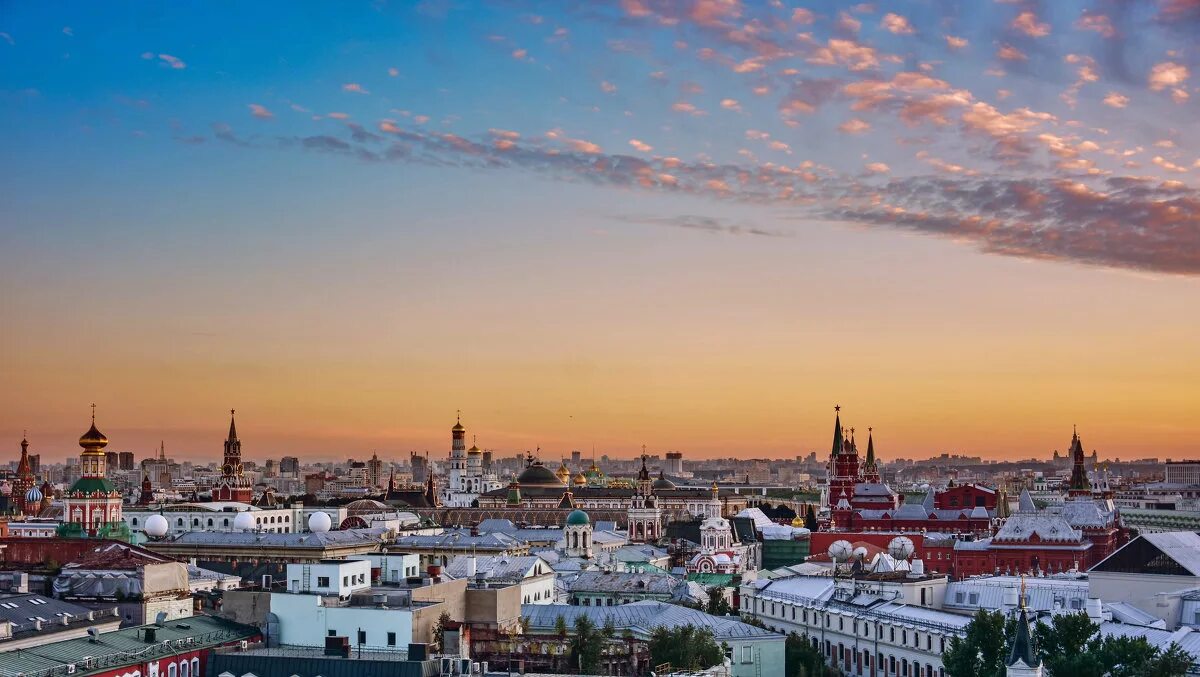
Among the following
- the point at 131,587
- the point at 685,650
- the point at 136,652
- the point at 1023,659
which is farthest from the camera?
the point at 131,587

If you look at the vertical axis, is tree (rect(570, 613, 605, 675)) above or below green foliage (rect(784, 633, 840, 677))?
above

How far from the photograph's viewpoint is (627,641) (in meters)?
58.5

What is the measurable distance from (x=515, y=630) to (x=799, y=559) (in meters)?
72.6

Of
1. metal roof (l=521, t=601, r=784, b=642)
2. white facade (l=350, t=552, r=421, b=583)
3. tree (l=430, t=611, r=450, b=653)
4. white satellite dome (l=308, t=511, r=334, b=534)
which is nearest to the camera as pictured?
tree (l=430, t=611, r=450, b=653)

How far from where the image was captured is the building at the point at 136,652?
4431 cm

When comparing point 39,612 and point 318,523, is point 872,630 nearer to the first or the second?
point 39,612

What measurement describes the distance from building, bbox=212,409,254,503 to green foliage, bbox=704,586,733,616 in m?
72.8

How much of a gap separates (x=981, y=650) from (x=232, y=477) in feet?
359

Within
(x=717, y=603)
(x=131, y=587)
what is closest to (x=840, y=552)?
(x=717, y=603)

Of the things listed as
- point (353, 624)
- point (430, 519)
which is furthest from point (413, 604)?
point (430, 519)

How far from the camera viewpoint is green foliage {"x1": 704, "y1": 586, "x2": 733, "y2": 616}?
79162 mm

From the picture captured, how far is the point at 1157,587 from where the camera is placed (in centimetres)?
6850

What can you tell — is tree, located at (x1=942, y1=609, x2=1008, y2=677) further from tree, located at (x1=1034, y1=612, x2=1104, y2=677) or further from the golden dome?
the golden dome

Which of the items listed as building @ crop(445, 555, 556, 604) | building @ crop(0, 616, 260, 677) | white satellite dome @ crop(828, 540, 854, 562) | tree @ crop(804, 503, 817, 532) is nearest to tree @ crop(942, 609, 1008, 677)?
building @ crop(445, 555, 556, 604)
